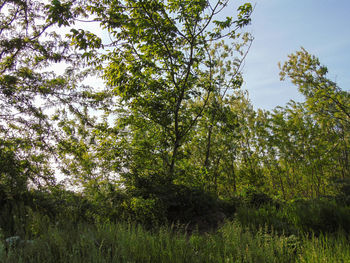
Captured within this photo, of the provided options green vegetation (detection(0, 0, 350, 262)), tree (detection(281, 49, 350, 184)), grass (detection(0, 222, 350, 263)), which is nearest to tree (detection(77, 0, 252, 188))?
green vegetation (detection(0, 0, 350, 262))

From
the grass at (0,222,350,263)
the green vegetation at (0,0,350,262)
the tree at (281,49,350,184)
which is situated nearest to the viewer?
the grass at (0,222,350,263)

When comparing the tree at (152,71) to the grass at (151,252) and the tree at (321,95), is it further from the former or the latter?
the tree at (321,95)

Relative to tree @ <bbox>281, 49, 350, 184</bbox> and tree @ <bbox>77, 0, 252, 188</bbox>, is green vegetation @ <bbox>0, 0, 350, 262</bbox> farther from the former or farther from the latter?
tree @ <bbox>281, 49, 350, 184</bbox>

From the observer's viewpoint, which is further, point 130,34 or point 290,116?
point 290,116

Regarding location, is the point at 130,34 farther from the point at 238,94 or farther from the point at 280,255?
the point at 238,94

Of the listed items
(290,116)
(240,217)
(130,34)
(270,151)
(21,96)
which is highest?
(130,34)

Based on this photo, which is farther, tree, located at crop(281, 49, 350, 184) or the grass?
tree, located at crop(281, 49, 350, 184)

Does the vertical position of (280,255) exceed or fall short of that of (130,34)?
it falls short

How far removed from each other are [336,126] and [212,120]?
13522 millimetres

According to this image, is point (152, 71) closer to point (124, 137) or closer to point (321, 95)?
point (124, 137)

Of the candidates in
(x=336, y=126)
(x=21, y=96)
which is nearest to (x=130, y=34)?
(x=21, y=96)

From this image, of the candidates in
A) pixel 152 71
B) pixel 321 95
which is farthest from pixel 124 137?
pixel 321 95

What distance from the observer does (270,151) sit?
14.6 metres

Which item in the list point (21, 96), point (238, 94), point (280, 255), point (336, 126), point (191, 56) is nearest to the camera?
point (280, 255)
